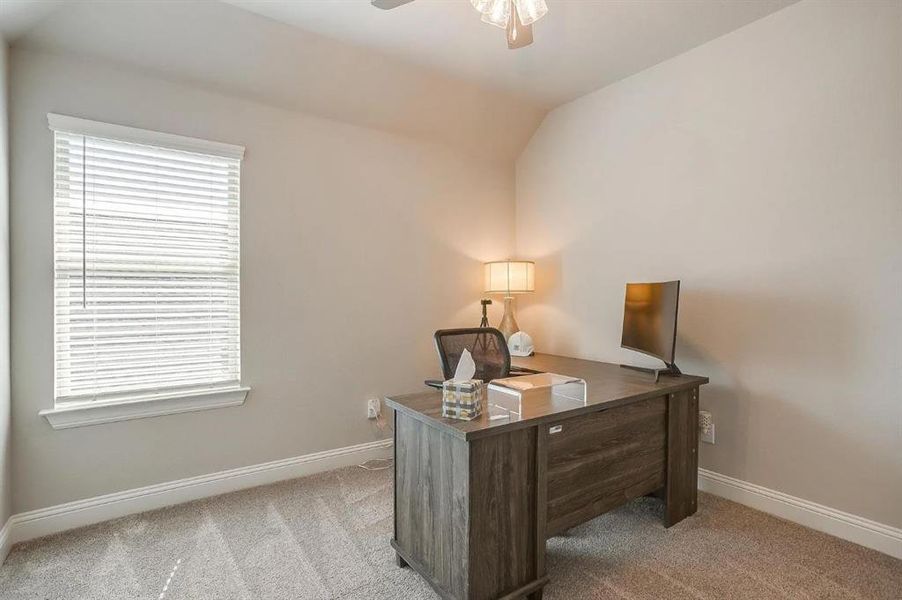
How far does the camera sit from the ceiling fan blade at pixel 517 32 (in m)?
1.67

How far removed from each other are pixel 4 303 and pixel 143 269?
0.55m

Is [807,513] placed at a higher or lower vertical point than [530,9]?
lower

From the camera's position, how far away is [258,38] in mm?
2412

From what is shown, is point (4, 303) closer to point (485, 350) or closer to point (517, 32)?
point (485, 350)

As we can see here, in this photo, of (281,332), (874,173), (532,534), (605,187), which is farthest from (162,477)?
(874,173)

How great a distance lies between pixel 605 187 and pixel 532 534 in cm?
234

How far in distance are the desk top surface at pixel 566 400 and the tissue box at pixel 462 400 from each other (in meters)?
0.03

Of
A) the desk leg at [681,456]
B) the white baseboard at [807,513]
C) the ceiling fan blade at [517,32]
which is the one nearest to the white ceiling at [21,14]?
the ceiling fan blade at [517,32]

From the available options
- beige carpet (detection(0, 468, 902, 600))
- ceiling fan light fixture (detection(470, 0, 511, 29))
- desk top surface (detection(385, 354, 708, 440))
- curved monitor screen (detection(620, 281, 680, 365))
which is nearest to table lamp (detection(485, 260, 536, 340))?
desk top surface (detection(385, 354, 708, 440))

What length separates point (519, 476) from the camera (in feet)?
5.53

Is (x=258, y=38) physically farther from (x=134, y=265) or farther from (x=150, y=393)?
(x=150, y=393)

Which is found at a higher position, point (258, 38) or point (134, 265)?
point (258, 38)

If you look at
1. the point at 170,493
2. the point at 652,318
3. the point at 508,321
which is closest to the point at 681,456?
the point at 652,318

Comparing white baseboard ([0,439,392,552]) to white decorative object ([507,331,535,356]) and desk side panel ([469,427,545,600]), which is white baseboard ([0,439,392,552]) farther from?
desk side panel ([469,427,545,600])
